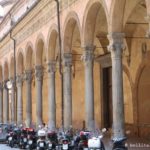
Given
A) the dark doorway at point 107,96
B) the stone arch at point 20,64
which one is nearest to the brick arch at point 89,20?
the dark doorway at point 107,96

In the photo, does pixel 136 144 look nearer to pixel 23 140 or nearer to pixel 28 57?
pixel 23 140

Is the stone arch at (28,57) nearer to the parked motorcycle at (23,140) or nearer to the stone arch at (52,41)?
the stone arch at (52,41)

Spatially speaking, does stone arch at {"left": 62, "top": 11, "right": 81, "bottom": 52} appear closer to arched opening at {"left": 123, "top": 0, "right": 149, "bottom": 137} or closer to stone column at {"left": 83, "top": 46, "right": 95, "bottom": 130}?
stone column at {"left": 83, "top": 46, "right": 95, "bottom": 130}

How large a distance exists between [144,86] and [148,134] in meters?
2.06

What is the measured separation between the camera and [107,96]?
24.7 meters

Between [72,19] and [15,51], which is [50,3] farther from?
[15,51]

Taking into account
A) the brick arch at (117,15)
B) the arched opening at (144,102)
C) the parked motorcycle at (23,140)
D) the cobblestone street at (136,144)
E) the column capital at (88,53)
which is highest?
the brick arch at (117,15)

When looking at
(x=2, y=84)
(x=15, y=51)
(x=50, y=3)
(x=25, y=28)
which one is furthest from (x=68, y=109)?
(x=2, y=84)

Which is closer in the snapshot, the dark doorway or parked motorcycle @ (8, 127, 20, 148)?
parked motorcycle @ (8, 127, 20, 148)

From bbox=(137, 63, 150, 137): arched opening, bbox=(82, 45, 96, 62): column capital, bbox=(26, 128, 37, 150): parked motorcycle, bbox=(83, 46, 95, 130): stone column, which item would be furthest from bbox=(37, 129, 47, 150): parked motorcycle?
bbox=(137, 63, 150, 137): arched opening

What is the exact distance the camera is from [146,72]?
20.4 m

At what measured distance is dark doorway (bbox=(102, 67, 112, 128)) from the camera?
2444 centimetres

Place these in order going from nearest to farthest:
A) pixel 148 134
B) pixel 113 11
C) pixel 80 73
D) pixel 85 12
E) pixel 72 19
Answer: pixel 113 11 < pixel 85 12 < pixel 72 19 < pixel 148 134 < pixel 80 73

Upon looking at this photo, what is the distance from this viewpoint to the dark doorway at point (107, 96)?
24.4 meters
